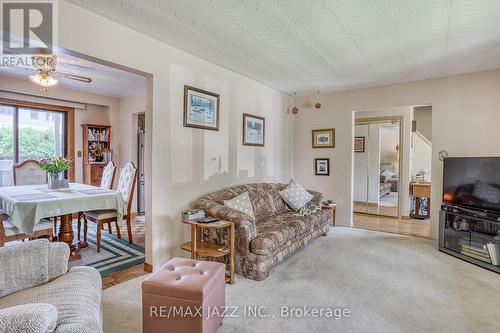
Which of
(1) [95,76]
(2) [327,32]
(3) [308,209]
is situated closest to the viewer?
(2) [327,32]

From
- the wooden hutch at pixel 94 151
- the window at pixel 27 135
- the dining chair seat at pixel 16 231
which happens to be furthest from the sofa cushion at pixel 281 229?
the window at pixel 27 135

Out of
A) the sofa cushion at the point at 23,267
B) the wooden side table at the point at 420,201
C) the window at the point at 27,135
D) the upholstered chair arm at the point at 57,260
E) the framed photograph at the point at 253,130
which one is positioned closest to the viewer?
the sofa cushion at the point at 23,267

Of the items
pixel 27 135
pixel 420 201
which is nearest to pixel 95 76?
pixel 27 135

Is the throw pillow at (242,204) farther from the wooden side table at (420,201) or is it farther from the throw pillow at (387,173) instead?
the wooden side table at (420,201)

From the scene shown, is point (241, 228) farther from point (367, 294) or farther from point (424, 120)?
point (424, 120)

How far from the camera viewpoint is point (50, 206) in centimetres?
267

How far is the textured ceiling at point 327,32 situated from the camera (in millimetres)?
2166

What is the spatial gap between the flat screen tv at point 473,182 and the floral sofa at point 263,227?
5.56ft

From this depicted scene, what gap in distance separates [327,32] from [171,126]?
1941mm

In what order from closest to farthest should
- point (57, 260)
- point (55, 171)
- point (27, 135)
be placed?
point (57, 260)
point (55, 171)
point (27, 135)

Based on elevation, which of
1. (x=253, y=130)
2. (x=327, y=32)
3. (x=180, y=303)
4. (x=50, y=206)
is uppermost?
(x=327, y=32)

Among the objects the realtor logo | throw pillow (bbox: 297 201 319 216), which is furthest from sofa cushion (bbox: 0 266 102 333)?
throw pillow (bbox: 297 201 319 216)

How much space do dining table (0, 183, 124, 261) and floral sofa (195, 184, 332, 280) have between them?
3.69ft

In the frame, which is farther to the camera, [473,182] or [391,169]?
[391,169]
